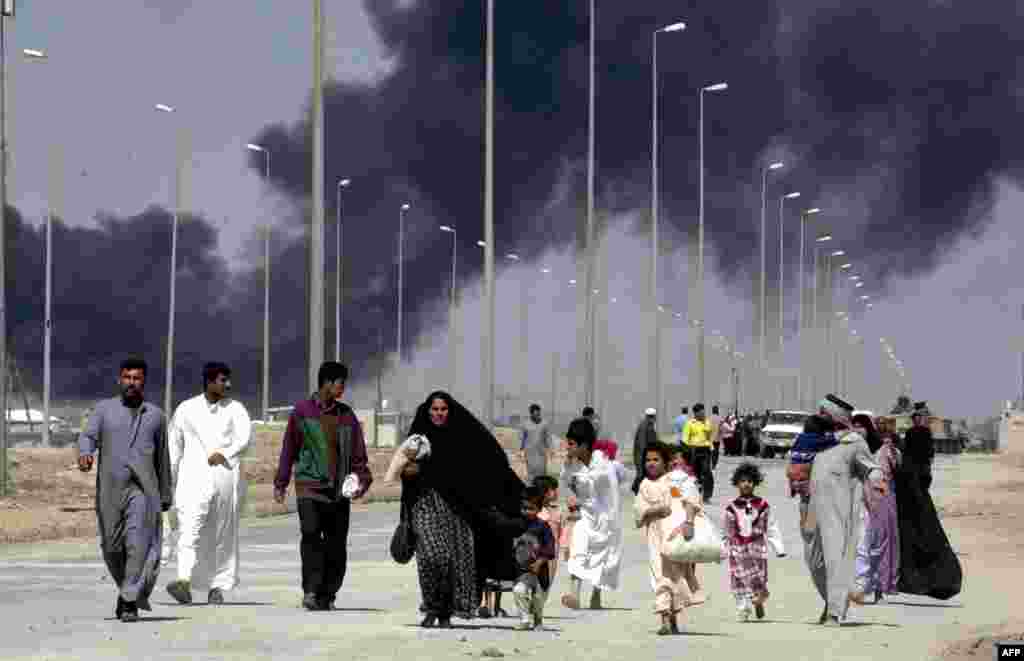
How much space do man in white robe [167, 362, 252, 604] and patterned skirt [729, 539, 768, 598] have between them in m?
3.87

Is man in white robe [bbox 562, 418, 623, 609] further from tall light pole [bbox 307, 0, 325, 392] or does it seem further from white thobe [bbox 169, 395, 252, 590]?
tall light pole [bbox 307, 0, 325, 392]

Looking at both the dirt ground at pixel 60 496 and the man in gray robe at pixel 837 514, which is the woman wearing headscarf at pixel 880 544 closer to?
the man in gray robe at pixel 837 514

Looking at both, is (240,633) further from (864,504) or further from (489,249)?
(489,249)

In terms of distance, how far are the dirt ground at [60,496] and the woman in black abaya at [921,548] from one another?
14.0 m

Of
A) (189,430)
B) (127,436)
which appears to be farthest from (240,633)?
(189,430)

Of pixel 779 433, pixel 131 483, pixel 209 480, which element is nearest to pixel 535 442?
pixel 209 480

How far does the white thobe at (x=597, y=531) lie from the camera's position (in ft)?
70.7

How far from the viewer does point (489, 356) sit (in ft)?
177

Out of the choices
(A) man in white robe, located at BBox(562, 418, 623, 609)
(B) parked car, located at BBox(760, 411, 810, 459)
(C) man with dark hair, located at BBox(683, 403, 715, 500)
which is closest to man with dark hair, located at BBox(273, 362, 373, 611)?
(A) man in white robe, located at BBox(562, 418, 623, 609)

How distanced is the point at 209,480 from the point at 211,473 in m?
0.07

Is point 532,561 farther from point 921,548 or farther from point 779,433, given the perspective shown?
point 779,433

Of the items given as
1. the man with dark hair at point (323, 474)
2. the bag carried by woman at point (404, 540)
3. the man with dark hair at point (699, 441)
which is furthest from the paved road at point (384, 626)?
the man with dark hair at point (699, 441)

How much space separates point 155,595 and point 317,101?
1654 cm

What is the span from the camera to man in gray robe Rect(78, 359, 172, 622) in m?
19.0
